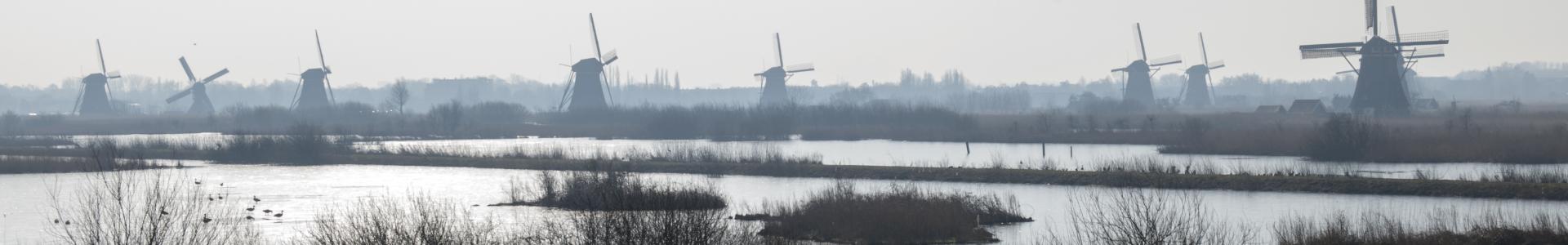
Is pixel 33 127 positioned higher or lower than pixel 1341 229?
higher

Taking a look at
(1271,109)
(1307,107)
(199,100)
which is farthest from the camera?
(199,100)

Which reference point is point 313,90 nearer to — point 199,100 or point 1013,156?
point 199,100

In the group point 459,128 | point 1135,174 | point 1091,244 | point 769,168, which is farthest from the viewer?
point 459,128

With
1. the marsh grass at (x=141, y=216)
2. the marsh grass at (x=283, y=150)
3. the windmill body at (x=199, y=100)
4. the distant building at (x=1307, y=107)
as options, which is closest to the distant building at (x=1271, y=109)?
the distant building at (x=1307, y=107)

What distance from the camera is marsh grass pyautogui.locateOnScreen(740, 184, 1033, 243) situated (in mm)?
21203

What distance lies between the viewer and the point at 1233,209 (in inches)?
1005

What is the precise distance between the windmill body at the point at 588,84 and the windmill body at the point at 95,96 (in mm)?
36890

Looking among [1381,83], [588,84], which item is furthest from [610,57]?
[1381,83]

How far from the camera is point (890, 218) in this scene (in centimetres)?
2148

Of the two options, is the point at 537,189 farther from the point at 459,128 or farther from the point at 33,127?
the point at 33,127

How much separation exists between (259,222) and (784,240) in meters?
11.0

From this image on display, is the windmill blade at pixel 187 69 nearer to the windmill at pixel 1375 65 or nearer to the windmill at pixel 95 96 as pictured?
the windmill at pixel 95 96

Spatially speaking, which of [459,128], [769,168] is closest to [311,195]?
[769,168]

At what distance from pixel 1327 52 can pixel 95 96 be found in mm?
76069
